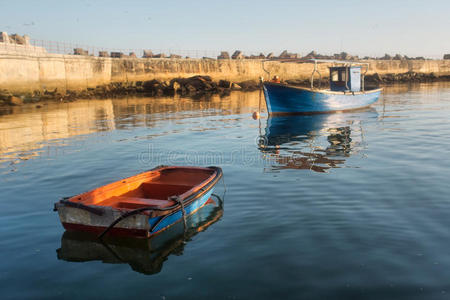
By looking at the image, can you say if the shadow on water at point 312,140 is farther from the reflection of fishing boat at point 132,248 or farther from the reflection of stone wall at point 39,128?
the reflection of stone wall at point 39,128

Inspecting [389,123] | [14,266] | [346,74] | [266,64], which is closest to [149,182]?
[14,266]

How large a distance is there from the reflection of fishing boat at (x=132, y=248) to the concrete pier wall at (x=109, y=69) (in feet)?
106

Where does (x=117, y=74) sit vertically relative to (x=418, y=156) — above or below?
above

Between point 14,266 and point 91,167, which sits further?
point 91,167

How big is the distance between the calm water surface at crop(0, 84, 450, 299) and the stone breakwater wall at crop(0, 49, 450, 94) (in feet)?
79.2

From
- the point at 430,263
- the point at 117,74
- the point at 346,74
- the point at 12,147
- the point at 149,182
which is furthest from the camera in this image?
the point at 117,74

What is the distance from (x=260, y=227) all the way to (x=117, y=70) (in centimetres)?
4394

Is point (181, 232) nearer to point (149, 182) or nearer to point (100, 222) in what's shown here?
point (100, 222)

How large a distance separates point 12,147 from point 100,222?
1003cm

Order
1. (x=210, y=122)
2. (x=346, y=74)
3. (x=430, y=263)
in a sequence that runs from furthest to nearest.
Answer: (x=346, y=74) < (x=210, y=122) < (x=430, y=263)

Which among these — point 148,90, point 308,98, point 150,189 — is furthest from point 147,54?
point 150,189

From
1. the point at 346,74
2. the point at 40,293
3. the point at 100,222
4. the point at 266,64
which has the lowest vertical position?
the point at 40,293

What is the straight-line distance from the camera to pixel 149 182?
8.05 m

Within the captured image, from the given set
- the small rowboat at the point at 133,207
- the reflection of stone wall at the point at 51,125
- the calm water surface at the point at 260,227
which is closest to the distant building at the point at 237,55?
the reflection of stone wall at the point at 51,125
